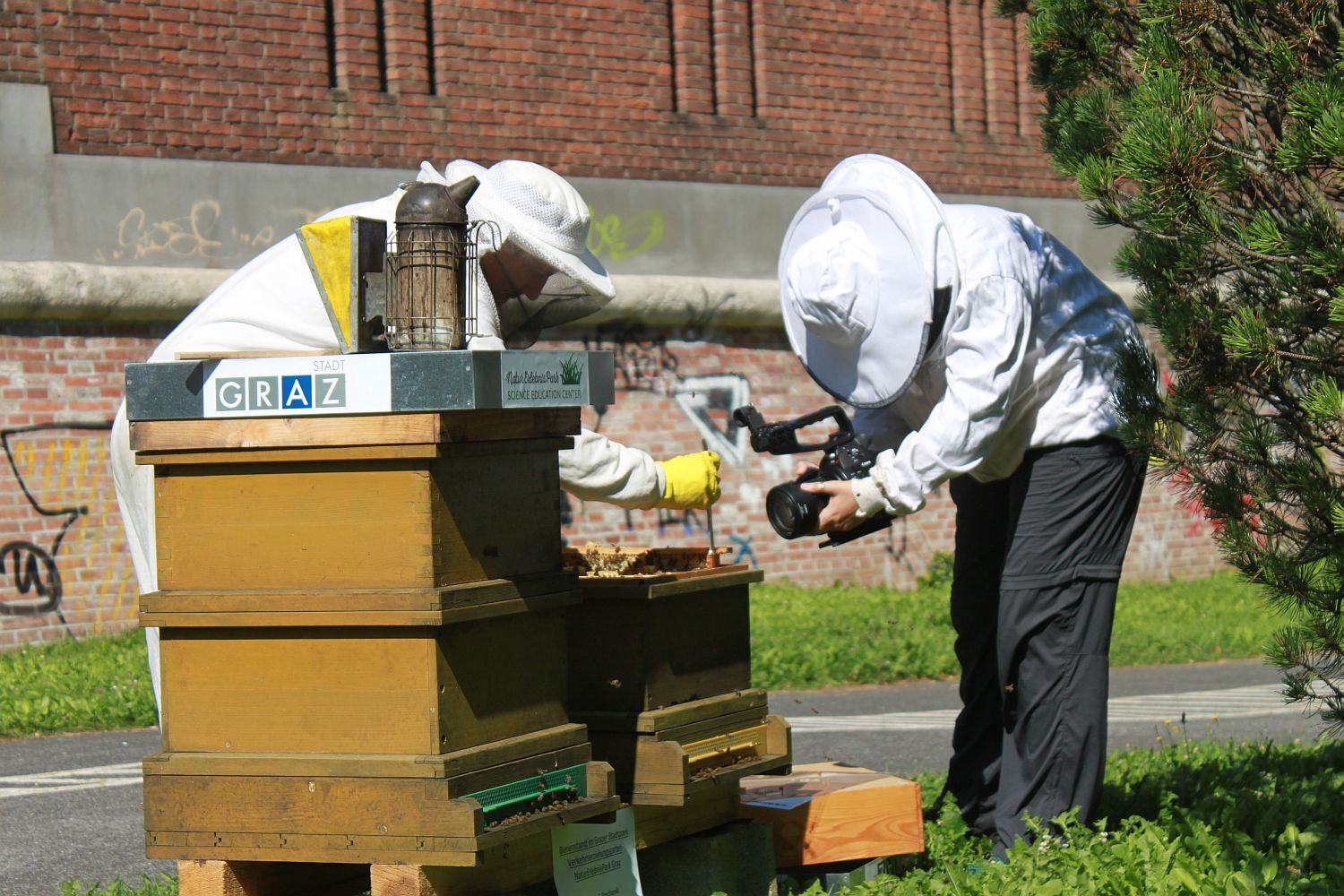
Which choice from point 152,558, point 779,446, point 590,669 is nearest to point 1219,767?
point 779,446

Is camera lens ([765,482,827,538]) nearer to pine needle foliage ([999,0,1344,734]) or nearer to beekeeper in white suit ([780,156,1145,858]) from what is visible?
beekeeper in white suit ([780,156,1145,858])

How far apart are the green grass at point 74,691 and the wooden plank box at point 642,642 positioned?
489 centimetres

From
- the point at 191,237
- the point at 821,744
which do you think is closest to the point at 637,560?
the point at 821,744

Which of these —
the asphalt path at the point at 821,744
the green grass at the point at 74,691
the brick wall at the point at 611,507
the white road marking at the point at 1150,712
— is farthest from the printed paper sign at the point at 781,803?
the brick wall at the point at 611,507

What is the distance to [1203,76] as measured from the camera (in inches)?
130

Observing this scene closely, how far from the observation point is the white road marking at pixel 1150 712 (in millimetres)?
8117

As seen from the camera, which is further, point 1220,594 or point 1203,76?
point 1220,594

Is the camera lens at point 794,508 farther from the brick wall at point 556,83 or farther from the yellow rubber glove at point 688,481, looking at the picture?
the brick wall at point 556,83

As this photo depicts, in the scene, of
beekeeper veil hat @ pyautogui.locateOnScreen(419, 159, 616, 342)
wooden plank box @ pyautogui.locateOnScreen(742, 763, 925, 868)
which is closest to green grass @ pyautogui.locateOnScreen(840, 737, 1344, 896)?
wooden plank box @ pyautogui.locateOnScreen(742, 763, 925, 868)

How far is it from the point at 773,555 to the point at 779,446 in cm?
857

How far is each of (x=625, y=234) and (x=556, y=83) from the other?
1285 millimetres

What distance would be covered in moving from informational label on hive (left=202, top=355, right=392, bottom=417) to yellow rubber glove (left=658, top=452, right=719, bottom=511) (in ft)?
3.91

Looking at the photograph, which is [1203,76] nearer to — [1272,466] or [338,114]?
[1272,466]

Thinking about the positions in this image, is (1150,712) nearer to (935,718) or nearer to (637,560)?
(935,718)
